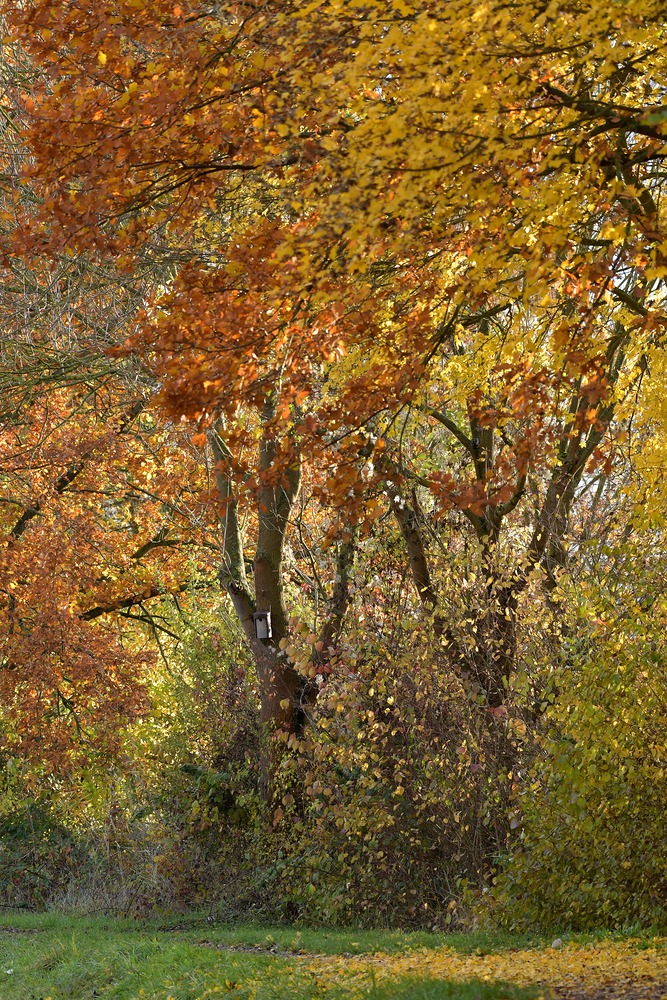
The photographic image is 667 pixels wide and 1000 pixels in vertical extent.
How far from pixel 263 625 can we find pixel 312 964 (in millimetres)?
5642

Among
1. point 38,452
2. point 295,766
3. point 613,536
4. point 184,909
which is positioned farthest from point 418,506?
point 38,452

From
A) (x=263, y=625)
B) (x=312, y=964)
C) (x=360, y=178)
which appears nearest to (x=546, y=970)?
(x=312, y=964)

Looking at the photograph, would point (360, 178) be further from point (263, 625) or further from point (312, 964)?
point (263, 625)

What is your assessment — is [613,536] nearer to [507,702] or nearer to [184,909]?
[507,702]

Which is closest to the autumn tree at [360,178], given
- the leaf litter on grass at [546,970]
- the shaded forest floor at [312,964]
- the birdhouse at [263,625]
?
the shaded forest floor at [312,964]

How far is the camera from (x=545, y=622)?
32.3 feet

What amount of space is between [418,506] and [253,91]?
5167mm

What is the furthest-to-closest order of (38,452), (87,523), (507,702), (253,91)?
(87,523) → (38,452) → (507,702) → (253,91)

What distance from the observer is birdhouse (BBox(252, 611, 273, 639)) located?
13.6 meters

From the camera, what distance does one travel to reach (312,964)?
8.23 metres

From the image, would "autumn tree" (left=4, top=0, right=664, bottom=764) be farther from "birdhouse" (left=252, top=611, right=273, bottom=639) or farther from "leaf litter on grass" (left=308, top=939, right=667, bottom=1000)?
"birdhouse" (left=252, top=611, right=273, bottom=639)

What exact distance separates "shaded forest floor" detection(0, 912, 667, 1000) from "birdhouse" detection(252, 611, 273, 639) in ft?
9.97

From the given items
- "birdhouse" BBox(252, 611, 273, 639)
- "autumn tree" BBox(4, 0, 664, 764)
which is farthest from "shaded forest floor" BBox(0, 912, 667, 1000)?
"birdhouse" BBox(252, 611, 273, 639)

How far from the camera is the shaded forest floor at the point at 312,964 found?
6.23 meters
